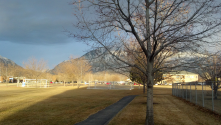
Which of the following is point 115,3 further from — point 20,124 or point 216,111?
point 216,111

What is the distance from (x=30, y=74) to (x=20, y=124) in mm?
65818

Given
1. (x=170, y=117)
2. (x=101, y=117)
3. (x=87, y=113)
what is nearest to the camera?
(x=170, y=117)

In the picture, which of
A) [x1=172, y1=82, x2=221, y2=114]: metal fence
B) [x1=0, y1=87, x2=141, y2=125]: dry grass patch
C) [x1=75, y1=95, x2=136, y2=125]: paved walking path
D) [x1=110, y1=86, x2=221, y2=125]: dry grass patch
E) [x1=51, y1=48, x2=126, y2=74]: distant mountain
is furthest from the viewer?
[x1=172, y1=82, x2=221, y2=114]: metal fence

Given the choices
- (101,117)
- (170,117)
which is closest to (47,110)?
(101,117)

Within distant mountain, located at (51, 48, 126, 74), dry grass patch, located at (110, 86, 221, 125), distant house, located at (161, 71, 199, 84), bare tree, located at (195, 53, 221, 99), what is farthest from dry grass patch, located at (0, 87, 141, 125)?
bare tree, located at (195, 53, 221, 99)

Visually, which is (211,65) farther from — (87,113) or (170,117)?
(87,113)

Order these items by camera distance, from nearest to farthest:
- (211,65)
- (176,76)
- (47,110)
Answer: (211,65)
(47,110)
(176,76)

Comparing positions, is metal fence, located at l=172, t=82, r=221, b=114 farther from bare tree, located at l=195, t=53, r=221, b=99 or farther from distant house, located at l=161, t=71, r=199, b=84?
distant house, located at l=161, t=71, r=199, b=84

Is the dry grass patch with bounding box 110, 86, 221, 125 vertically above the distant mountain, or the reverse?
the distant mountain

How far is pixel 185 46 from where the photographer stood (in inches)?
288

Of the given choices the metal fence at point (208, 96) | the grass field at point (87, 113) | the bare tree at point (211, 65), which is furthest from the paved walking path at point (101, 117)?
the metal fence at point (208, 96)

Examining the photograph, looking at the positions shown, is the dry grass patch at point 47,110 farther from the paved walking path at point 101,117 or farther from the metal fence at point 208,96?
the metal fence at point 208,96

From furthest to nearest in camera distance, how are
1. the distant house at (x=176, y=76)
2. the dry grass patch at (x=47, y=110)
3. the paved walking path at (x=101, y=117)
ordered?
the dry grass patch at (x=47, y=110) → the distant house at (x=176, y=76) → the paved walking path at (x=101, y=117)

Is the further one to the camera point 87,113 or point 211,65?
point 87,113
